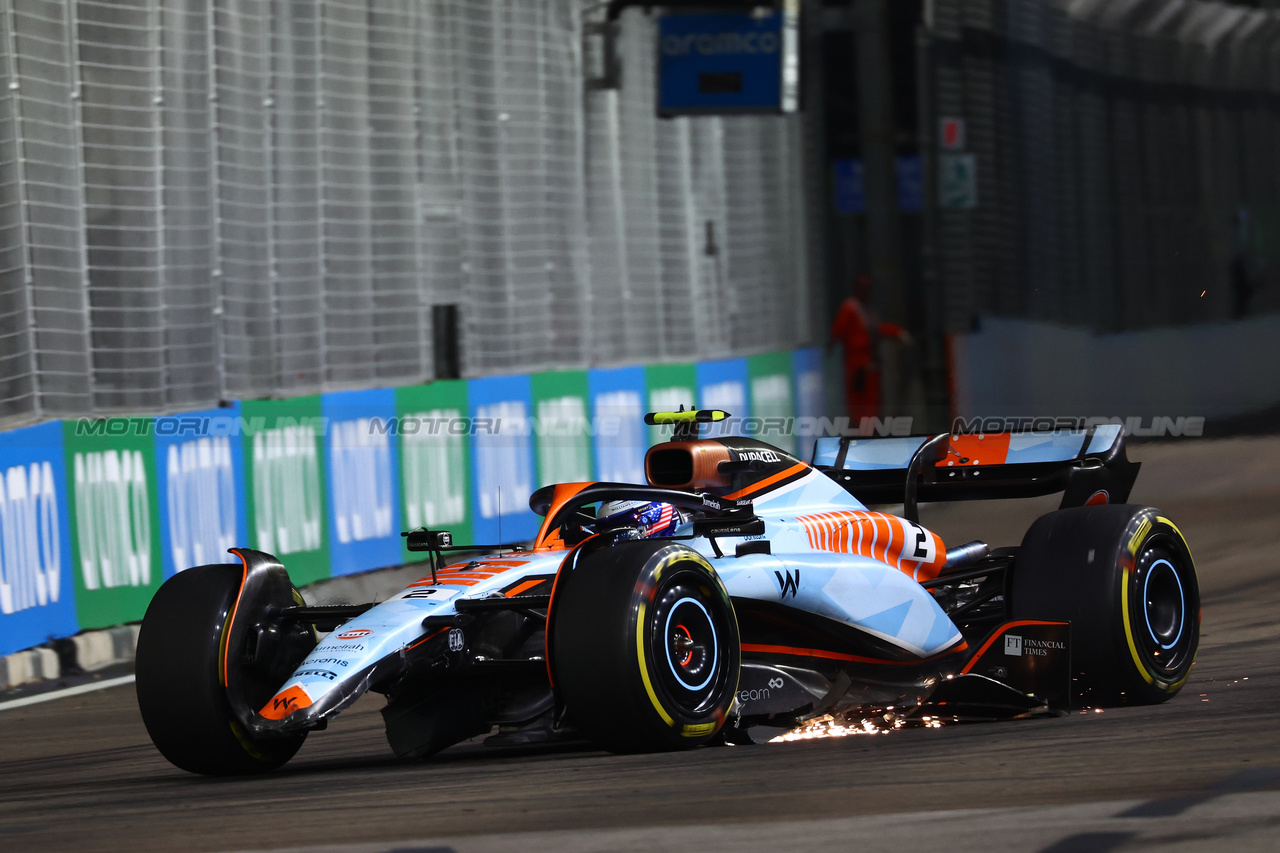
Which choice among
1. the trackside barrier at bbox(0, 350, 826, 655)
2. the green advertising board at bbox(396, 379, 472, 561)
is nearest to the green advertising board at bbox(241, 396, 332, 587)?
the trackside barrier at bbox(0, 350, 826, 655)

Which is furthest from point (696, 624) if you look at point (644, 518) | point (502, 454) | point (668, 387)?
point (668, 387)

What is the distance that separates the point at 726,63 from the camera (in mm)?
17406

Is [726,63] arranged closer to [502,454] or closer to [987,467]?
[502,454]

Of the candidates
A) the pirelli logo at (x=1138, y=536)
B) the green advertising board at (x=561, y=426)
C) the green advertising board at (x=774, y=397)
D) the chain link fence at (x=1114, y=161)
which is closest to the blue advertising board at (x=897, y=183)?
the chain link fence at (x=1114, y=161)

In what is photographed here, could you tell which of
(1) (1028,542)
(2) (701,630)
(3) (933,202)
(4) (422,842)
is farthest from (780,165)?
(4) (422,842)

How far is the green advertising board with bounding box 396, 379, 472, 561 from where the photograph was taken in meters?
12.5

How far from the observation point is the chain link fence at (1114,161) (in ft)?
71.9

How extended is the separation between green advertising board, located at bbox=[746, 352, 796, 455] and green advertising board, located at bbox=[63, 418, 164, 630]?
7.66 metres

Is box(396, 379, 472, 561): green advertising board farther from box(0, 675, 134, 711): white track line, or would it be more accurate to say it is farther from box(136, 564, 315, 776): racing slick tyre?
box(136, 564, 315, 776): racing slick tyre

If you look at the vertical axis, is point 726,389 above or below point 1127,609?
above

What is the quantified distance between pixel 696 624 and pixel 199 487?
18.3 feet

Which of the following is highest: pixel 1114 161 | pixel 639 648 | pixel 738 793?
pixel 1114 161

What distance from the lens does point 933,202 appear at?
67.8ft

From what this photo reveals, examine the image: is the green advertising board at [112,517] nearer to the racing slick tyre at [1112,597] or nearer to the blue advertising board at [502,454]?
the blue advertising board at [502,454]
